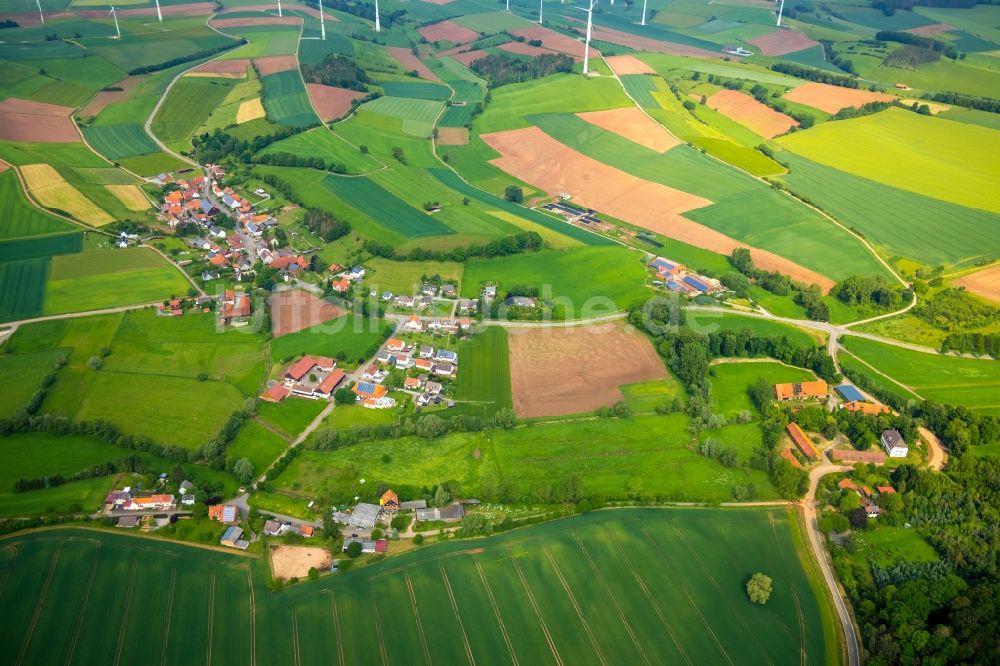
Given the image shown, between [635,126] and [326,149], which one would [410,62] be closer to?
[326,149]

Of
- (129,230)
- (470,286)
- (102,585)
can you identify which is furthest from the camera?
(129,230)

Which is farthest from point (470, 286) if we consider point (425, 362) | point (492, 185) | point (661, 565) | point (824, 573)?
point (824, 573)

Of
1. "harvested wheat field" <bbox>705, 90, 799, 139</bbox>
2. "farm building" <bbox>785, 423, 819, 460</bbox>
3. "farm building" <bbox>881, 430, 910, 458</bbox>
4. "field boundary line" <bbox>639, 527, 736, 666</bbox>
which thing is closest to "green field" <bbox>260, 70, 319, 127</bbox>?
"harvested wheat field" <bbox>705, 90, 799, 139</bbox>

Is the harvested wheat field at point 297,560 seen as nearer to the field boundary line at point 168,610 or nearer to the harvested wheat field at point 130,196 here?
the field boundary line at point 168,610

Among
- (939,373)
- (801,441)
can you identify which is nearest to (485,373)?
(801,441)

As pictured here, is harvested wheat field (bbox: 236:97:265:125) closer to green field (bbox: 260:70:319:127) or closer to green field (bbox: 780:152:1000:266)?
green field (bbox: 260:70:319:127)

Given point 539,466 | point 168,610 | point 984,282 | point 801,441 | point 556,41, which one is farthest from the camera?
point 556,41

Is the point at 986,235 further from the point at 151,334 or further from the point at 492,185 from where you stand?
the point at 151,334
